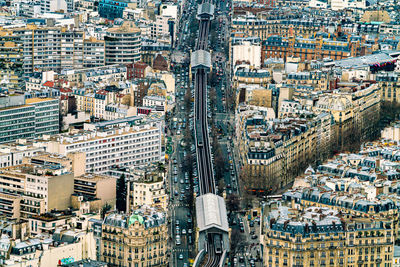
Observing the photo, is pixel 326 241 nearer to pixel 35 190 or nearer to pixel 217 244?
pixel 217 244

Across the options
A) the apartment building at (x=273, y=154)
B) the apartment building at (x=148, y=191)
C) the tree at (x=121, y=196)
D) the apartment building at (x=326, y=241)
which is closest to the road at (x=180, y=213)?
the apartment building at (x=148, y=191)

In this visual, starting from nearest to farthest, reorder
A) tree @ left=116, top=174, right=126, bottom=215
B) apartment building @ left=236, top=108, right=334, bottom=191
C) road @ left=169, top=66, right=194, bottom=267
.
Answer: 1. road @ left=169, top=66, right=194, bottom=267
2. tree @ left=116, top=174, right=126, bottom=215
3. apartment building @ left=236, top=108, right=334, bottom=191

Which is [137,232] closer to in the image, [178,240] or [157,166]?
[178,240]

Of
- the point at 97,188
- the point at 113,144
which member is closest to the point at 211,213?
the point at 97,188

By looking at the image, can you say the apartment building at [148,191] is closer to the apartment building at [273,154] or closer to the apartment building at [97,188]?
the apartment building at [97,188]

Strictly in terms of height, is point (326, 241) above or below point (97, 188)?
below

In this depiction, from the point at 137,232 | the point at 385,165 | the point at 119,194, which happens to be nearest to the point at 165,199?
the point at 119,194

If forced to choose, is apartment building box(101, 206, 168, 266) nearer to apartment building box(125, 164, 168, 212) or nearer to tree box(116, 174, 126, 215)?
apartment building box(125, 164, 168, 212)

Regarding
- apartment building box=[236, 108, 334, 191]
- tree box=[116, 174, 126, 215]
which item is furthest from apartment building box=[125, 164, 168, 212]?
apartment building box=[236, 108, 334, 191]
